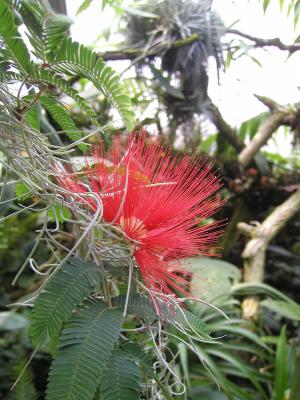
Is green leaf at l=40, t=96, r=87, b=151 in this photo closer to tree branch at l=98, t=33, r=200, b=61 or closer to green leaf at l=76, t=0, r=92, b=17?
green leaf at l=76, t=0, r=92, b=17

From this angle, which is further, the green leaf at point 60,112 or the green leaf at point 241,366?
the green leaf at point 241,366

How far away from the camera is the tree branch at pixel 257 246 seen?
1795 millimetres

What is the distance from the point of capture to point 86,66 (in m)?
0.74

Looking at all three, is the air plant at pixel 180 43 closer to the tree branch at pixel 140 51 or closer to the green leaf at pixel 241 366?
the tree branch at pixel 140 51

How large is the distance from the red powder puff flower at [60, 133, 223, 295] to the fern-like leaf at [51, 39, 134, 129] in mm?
134

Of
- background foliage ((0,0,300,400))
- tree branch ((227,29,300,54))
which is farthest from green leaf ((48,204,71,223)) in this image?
tree branch ((227,29,300,54))

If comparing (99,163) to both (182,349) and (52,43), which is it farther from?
(182,349)

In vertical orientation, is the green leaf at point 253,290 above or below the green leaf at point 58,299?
below

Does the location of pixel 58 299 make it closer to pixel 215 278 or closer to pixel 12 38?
pixel 12 38

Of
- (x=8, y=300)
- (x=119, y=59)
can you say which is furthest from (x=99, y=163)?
(x=119, y=59)

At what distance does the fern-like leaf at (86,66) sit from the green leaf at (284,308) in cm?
114

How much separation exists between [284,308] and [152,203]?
1199mm

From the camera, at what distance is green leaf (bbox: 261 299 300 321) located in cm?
163

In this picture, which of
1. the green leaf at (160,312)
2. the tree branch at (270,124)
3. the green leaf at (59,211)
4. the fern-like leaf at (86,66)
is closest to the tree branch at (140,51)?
the tree branch at (270,124)
